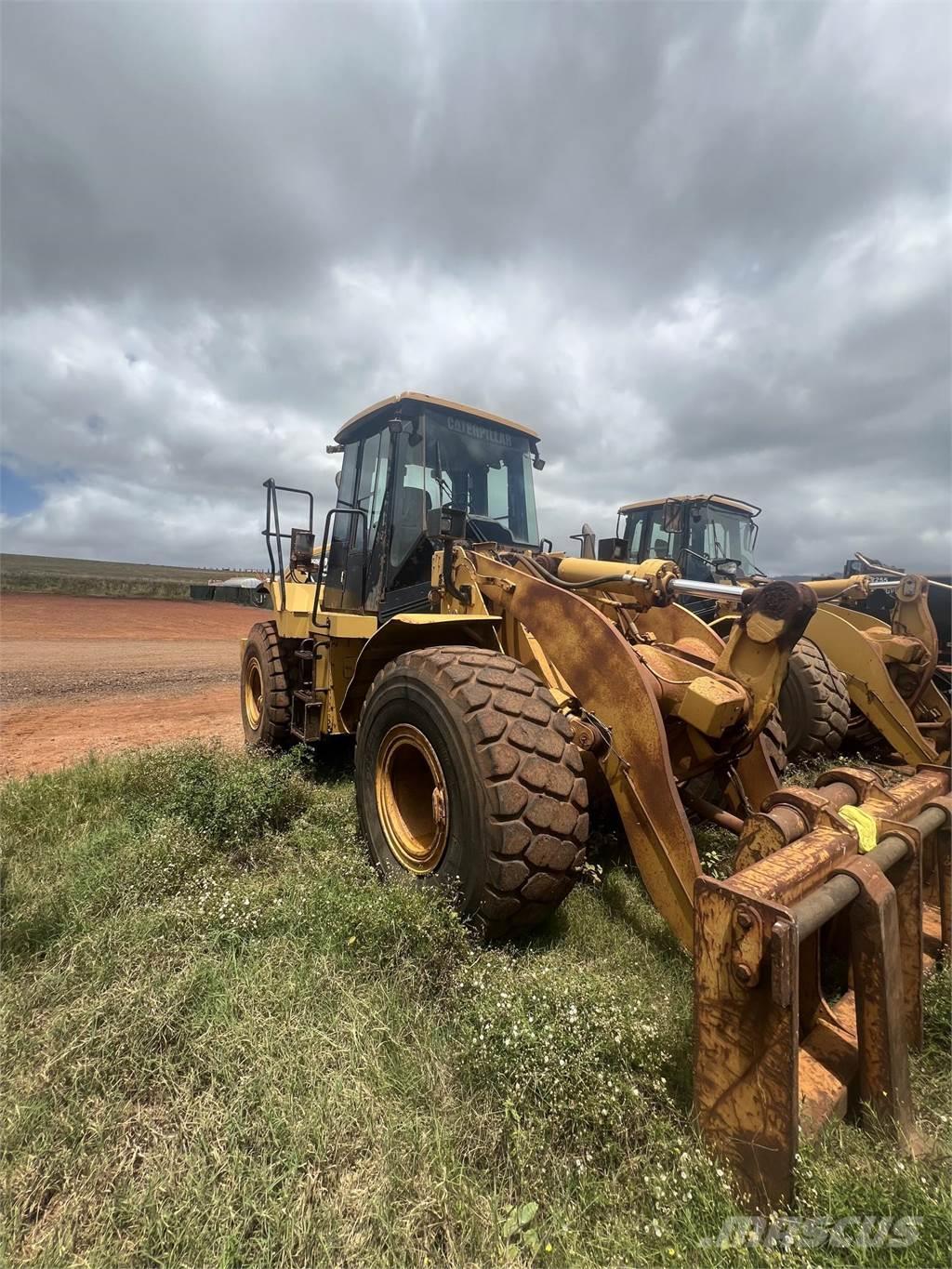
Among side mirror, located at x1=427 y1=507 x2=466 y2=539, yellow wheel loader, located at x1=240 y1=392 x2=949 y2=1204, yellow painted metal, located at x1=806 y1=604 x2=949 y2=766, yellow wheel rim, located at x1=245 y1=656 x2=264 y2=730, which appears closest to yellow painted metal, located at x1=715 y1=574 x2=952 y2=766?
yellow painted metal, located at x1=806 y1=604 x2=949 y2=766

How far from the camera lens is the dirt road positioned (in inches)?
271

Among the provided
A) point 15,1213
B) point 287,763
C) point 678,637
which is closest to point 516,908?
point 15,1213

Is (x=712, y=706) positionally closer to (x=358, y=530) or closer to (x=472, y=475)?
(x=472, y=475)

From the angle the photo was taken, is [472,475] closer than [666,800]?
No

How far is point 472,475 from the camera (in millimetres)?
5164

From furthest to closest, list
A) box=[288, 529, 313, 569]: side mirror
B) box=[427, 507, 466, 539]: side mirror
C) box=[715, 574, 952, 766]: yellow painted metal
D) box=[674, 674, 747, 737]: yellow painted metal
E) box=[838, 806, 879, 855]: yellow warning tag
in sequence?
box=[288, 529, 313, 569]: side mirror → box=[715, 574, 952, 766]: yellow painted metal → box=[427, 507, 466, 539]: side mirror → box=[674, 674, 747, 737]: yellow painted metal → box=[838, 806, 879, 855]: yellow warning tag

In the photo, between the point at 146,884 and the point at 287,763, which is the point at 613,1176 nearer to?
the point at 146,884

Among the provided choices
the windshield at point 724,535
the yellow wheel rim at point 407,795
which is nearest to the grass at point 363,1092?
the yellow wheel rim at point 407,795

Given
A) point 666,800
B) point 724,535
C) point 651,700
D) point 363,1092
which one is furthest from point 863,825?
point 724,535

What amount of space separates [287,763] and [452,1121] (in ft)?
10.0

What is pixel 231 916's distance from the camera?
274 cm

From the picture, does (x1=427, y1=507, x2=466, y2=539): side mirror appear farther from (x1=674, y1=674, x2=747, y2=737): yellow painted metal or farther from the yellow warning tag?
the yellow warning tag

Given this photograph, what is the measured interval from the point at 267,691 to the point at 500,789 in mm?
3951

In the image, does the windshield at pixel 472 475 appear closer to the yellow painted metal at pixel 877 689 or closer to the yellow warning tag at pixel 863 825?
the yellow painted metal at pixel 877 689
